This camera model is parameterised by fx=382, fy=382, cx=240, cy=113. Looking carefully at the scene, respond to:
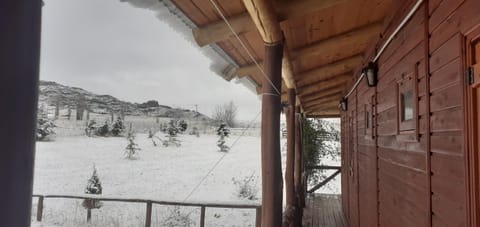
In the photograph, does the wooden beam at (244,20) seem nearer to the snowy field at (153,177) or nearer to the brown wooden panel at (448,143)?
the brown wooden panel at (448,143)

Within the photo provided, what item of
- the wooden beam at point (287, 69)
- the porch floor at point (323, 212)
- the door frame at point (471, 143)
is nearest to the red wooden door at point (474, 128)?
the door frame at point (471, 143)

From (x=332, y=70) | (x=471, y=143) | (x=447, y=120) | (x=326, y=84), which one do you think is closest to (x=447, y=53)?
(x=447, y=120)

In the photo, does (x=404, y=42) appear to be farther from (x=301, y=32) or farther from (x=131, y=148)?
(x=131, y=148)

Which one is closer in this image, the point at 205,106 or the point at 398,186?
the point at 398,186

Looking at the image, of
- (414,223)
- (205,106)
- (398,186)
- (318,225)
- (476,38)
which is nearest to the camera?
(476,38)

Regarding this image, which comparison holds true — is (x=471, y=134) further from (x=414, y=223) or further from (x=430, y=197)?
(x=414, y=223)

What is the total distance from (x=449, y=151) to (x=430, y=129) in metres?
0.24

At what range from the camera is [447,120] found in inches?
49.9

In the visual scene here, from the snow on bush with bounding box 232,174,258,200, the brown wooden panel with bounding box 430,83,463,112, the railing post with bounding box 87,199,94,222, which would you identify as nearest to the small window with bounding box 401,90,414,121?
the brown wooden panel with bounding box 430,83,463,112

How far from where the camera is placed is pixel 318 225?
5211 mm

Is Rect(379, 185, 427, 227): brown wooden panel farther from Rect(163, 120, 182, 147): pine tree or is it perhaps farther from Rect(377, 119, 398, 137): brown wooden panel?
Rect(163, 120, 182, 147): pine tree

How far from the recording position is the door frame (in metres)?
1.05

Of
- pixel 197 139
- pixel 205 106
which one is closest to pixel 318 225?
pixel 205 106

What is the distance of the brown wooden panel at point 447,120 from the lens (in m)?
1.15
